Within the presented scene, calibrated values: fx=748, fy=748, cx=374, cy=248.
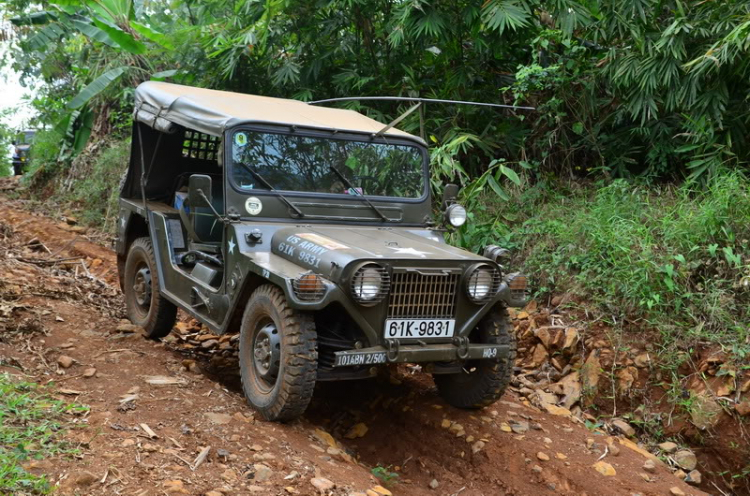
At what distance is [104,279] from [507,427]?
5.27m

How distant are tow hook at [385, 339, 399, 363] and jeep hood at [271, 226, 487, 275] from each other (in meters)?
0.48

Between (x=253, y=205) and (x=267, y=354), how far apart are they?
1.03m

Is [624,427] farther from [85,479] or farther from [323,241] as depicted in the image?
[85,479]

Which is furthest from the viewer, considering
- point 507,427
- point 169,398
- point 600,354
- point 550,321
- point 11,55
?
point 11,55

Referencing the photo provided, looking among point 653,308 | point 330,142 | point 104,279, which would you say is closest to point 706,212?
point 653,308

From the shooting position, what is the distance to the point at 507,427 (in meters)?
4.94

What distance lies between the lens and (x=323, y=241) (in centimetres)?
453

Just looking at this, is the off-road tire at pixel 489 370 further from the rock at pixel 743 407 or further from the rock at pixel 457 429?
the rock at pixel 743 407

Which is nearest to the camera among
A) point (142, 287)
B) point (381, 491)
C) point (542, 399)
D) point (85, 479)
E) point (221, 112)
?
point (85, 479)

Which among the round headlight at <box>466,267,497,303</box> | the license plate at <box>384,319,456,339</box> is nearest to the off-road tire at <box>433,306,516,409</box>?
the round headlight at <box>466,267,497,303</box>

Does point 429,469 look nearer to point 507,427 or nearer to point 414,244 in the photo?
point 507,427

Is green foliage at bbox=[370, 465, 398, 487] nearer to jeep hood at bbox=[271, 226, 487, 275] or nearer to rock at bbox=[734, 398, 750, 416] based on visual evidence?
jeep hood at bbox=[271, 226, 487, 275]

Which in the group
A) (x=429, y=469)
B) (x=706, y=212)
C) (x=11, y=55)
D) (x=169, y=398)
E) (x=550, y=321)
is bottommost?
(x=429, y=469)

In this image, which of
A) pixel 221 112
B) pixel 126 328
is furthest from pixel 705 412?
pixel 126 328
